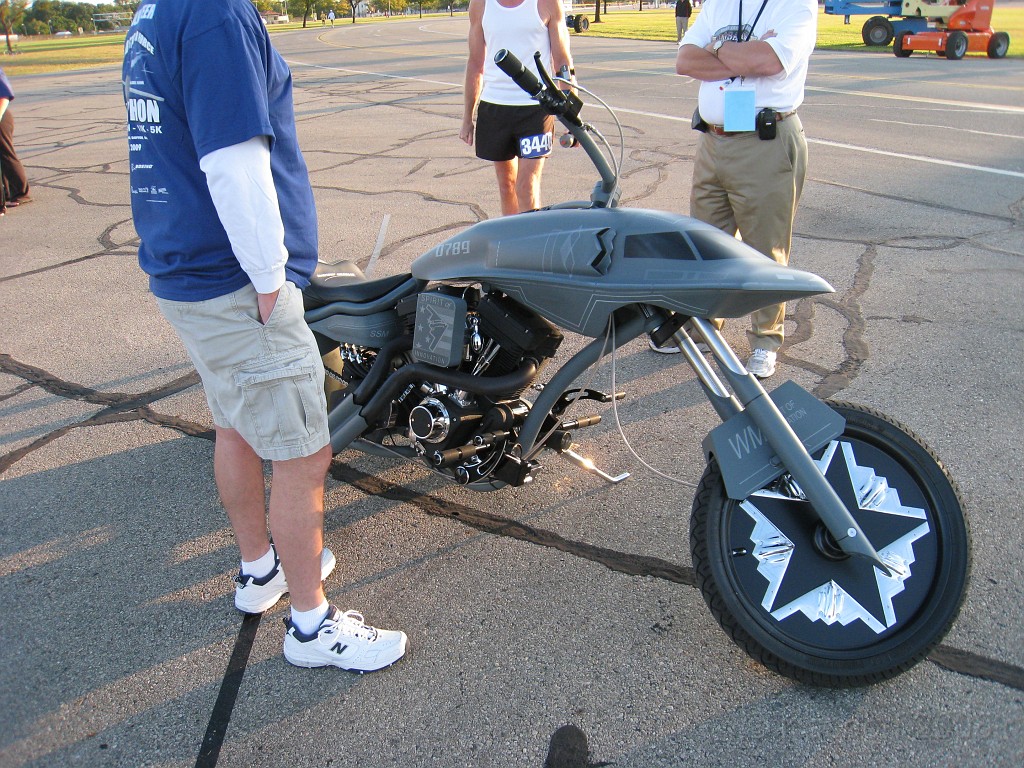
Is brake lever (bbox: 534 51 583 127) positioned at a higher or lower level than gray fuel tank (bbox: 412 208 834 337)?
higher

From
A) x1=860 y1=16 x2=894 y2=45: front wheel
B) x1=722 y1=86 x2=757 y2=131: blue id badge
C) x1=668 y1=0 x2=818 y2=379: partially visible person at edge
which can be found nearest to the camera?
x1=668 y1=0 x2=818 y2=379: partially visible person at edge

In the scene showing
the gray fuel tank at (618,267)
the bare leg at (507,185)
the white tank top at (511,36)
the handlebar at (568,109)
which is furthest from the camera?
the bare leg at (507,185)

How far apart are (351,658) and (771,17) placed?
3321 millimetres

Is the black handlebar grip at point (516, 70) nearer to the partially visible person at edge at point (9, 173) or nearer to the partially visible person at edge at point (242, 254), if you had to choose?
the partially visible person at edge at point (242, 254)

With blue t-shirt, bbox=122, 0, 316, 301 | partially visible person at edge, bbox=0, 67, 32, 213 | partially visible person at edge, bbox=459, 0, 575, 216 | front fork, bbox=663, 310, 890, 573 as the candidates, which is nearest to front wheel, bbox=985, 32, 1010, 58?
partially visible person at edge, bbox=459, 0, 575, 216

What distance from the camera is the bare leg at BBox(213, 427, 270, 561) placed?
2.61 metres

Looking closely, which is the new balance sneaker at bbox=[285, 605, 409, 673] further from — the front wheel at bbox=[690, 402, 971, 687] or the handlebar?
the handlebar

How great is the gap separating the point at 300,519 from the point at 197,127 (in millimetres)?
1139

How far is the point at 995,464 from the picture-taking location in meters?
3.35

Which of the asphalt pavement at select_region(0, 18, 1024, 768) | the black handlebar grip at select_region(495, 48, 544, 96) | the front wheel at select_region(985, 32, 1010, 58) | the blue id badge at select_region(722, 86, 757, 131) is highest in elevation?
the front wheel at select_region(985, 32, 1010, 58)

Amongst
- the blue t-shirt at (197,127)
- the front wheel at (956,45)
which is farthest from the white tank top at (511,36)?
the front wheel at (956,45)

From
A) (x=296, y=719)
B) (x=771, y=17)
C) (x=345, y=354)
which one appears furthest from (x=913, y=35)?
(x=296, y=719)

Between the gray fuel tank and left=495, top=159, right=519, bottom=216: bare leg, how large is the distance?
2.84m

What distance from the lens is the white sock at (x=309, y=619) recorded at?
8.16ft
